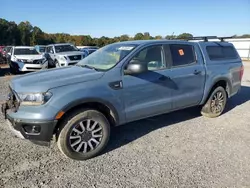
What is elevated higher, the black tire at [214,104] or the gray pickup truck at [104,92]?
the gray pickup truck at [104,92]

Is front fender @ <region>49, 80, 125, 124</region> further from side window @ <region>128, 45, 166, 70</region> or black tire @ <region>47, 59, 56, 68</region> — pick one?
black tire @ <region>47, 59, 56, 68</region>

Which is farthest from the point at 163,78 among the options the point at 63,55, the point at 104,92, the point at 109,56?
the point at 63,55

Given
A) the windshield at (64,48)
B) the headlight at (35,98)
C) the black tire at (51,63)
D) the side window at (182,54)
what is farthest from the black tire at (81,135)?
the windshield at (64,48)

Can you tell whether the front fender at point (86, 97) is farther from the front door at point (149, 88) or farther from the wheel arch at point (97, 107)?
the front door at point (149, 88)

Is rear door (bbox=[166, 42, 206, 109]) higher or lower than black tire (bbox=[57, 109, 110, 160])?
higher

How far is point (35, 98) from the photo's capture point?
3184mm

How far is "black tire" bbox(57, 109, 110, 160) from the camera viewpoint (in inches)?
132

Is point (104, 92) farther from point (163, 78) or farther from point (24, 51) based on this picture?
point (24, 51)

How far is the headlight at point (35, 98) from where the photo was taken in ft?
10.4

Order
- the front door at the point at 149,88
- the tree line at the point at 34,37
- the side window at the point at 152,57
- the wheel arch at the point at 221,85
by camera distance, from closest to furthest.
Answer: the front door at the point at 149,88 → the side window at the point at 152,57 → the wheel arch at the point at 221,85 → the tree line at the point at 34,37

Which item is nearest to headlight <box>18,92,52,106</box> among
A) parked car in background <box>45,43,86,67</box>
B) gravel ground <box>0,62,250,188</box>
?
gravel ground <box>0,62,250,188</box>

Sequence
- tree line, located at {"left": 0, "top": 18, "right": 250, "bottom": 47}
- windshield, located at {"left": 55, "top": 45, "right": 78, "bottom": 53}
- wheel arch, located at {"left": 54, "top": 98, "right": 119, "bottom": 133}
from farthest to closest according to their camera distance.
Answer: tree line, located at {"left": 0, "top": 18, "right": 250, "bottom": 47}
windshield, located at {"left": 55, "top": 45, "right": 78, "bottom": 53}
wheel arch, located at {"left": 54, "top": 98, "right": 119, "bottom": 133}

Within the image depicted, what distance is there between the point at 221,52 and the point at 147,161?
3503mm

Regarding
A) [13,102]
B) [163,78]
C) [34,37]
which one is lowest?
[13,102]
